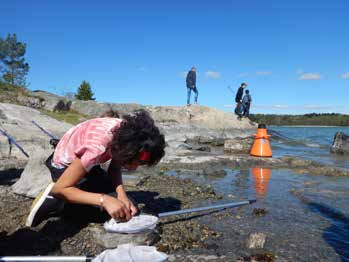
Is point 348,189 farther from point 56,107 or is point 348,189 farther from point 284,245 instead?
point 56,107

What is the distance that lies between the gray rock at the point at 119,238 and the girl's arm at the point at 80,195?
341 millimetres

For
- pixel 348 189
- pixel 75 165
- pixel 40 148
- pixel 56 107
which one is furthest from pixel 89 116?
pixel 75 165

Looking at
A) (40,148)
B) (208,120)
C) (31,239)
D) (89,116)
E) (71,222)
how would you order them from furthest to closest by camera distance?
(208,120) → (89,116) → (40,148) → (71,222) → (31,239)

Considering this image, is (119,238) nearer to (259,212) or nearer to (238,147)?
(259,212)

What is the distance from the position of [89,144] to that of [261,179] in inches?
179

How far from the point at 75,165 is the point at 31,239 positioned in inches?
42.6

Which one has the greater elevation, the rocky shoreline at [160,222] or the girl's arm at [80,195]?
the girl's arm at [80,195]

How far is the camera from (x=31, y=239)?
3.05 m

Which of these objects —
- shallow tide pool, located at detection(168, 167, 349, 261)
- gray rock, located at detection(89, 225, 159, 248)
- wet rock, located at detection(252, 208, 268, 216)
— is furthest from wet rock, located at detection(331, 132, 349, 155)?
gray rock, located at detection(89, 225, 159, 248)

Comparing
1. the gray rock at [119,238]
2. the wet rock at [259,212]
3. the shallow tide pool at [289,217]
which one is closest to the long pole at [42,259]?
the gray rock at [119,238]

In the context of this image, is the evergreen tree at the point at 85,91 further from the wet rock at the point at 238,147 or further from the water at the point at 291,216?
the water at the point at 291,216

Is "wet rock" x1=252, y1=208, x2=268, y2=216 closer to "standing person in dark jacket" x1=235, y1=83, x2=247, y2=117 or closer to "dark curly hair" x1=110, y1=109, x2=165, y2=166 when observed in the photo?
"dark curly hair" x1=110, y1=109, x2=165, y2=166

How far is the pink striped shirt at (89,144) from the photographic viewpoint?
2.59 meters

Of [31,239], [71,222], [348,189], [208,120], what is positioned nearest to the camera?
[31,239]
